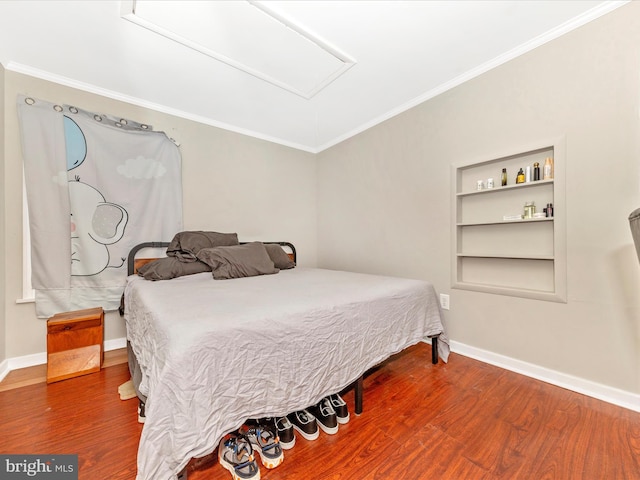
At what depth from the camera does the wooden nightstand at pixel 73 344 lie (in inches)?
74.5

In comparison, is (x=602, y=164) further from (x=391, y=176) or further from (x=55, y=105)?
(x=55, y=105)

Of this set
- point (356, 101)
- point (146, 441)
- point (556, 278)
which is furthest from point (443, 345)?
point (356, 101)

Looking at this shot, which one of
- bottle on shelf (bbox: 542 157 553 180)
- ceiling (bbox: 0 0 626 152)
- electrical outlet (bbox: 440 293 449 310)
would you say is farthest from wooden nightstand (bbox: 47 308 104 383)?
bottle on shelf (bbox: 542 157 553 180)

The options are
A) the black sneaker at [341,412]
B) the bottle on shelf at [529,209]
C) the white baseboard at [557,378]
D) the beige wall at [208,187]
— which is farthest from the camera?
the beige wall at [208,187]

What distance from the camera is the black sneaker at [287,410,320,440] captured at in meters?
1.29

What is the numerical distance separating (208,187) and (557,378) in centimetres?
349

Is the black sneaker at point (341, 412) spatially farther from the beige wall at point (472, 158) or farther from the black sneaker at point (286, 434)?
the beige wall at point (472, 158)

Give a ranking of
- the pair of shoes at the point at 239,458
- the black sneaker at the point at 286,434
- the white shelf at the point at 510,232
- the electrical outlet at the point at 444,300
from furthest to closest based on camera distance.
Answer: the electrical outlet at the point at 444,300 → the white shelf at the point at 510,232 → the black sneaker at the point at 286,434 → the pair of shoes at the point at 239,458

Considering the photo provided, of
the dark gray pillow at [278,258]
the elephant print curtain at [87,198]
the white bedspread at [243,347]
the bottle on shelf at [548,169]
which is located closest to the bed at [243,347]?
the white bedspread at [243,347]

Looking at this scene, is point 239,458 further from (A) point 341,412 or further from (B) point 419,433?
(B) point 419,433

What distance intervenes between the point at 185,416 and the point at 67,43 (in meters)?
2.62

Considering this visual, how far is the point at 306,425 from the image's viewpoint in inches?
51.2

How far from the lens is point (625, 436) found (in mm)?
1300

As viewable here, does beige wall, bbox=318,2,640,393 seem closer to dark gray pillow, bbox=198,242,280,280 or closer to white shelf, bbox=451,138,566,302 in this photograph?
white shelf, bbox=451,138,566,302
